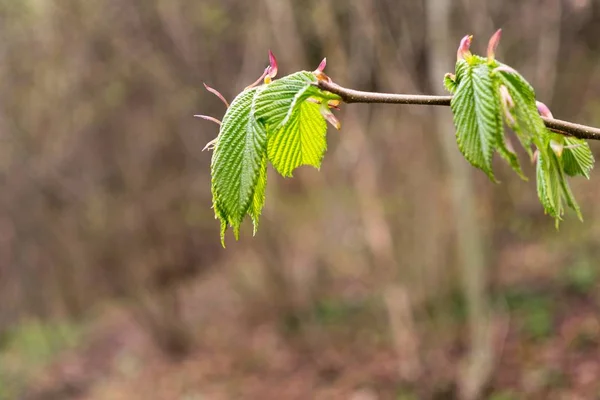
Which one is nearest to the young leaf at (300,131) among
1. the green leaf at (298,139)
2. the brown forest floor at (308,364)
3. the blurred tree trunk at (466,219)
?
the green leaf at (298,139)

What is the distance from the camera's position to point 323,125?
0.96 meters

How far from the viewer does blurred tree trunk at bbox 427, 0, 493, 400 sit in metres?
4.47

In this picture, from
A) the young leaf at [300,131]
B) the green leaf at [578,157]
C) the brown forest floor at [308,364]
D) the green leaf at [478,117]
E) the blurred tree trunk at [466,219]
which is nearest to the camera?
the green leaf at [478,117]

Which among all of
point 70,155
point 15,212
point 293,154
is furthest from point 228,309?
point 293,154

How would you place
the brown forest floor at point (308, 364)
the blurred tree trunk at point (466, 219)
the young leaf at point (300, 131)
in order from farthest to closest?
the brown forest floor at point (308, 364) → the blurred tree trunk at point (466, 219) → the young leaf at point (300, 131)

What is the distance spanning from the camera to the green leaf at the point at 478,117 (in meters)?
0.76

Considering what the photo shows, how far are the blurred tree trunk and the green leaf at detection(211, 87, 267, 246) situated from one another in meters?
3.82

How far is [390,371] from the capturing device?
5.99 m

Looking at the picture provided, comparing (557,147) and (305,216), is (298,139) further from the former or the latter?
(305,216)

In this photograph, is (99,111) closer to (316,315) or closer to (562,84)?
(316,315)

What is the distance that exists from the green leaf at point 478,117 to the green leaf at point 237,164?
0.87 feet

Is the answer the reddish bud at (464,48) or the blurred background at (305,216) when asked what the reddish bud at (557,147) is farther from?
the blurred background at (305,216)

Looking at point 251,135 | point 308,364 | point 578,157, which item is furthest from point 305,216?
point 251,135

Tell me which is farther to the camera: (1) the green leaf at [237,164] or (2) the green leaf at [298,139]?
(2) the green leaf at [298,139]
